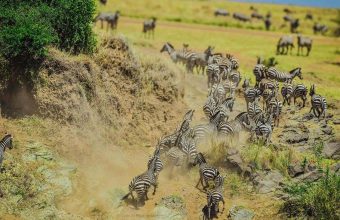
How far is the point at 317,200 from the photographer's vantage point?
19.2 metres

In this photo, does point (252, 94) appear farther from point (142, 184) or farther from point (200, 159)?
point (142, 184)

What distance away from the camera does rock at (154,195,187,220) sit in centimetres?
1928

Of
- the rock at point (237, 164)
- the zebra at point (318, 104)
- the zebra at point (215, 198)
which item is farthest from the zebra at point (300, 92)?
the zebra at point (215, 198)

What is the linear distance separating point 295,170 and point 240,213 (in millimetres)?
3569

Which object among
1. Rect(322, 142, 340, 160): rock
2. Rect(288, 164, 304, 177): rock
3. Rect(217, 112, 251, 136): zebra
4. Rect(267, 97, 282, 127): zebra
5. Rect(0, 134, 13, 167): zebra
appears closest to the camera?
Rect(0, 134, 13, 167): zebra

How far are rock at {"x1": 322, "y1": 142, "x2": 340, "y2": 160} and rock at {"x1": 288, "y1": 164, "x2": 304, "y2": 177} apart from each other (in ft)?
9.35

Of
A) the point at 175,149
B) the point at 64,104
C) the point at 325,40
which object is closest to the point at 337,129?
the point at 175,149

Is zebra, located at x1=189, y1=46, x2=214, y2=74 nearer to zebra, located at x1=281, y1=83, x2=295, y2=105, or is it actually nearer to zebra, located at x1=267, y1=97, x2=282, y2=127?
zebra, located at x1=281, y1=83, x2=295, y2=105

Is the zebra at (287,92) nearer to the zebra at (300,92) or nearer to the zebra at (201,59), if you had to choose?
the zebra at (300,92)

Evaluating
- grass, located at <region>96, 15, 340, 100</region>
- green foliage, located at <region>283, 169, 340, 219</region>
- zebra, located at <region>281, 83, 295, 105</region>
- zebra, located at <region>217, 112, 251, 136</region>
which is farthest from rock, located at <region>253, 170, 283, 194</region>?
grass, located at <region>96, 15, 340, 100</region>

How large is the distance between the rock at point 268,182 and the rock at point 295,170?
17.9 inches

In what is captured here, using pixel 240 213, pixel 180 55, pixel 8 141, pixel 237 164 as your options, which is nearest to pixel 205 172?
pixel 237 164

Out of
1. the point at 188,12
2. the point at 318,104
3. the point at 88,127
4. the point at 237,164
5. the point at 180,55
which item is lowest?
the point at 237,164

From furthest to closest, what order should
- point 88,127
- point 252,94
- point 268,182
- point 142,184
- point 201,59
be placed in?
point 201,59
point 252,94
point 88,127
point 268,182
point 142,184
